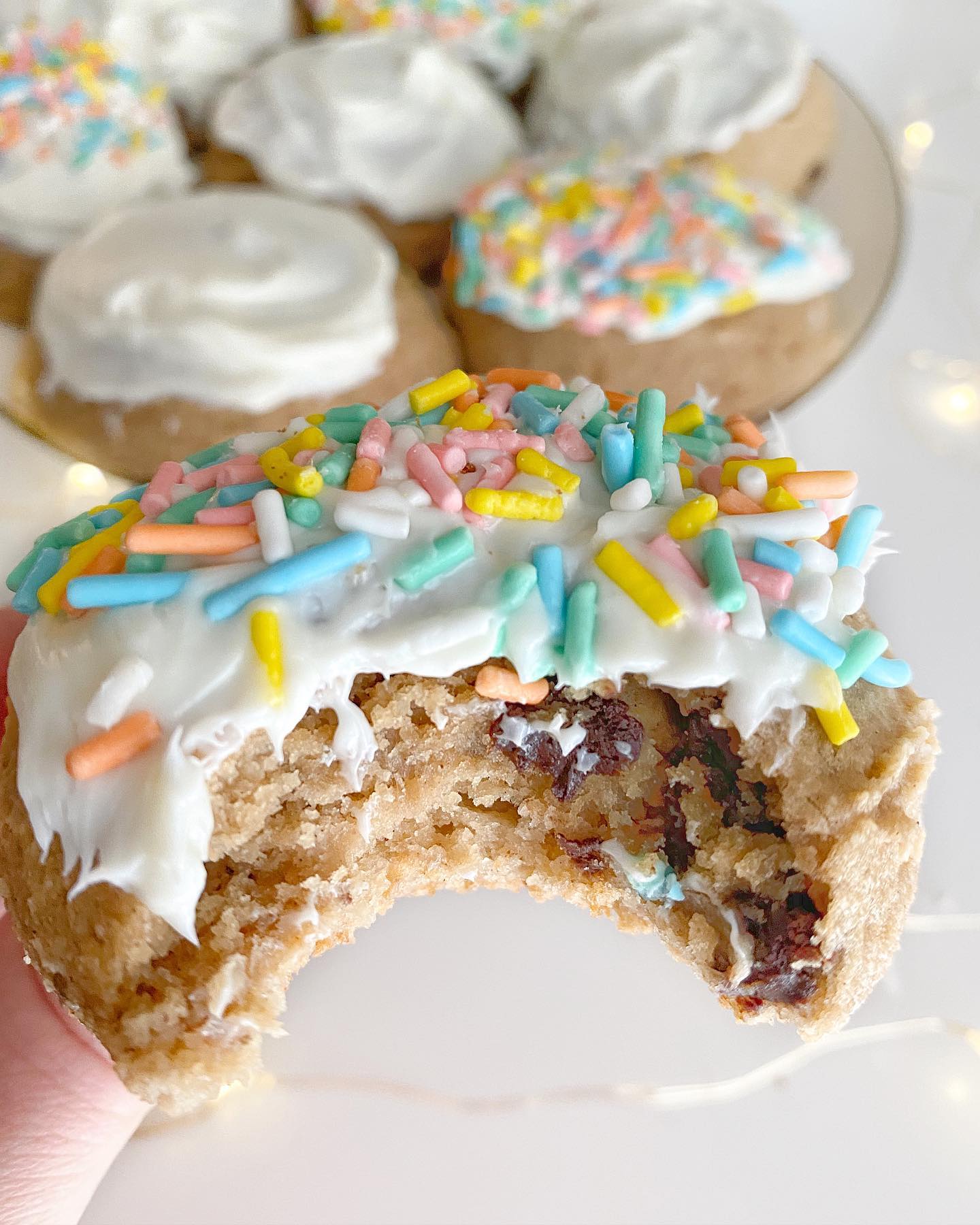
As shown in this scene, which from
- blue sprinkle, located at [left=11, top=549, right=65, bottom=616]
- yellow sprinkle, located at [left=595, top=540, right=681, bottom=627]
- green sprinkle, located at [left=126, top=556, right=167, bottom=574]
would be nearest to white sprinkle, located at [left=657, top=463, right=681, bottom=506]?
yellow sprinkle, located at [left=595, top=540, right=681, bottom=627]

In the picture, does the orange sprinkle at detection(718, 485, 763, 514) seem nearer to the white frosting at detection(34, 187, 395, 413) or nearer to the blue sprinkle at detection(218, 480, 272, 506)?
the blue sprinkle at detection(218, 480, 272, 506)

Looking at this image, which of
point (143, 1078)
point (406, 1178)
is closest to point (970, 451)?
point (406, 1178)

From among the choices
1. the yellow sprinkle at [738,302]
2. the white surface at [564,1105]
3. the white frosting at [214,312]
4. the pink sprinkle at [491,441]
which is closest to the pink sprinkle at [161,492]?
the pink sprinkle at [491,441]

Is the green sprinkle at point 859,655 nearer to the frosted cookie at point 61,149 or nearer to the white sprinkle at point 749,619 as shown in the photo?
the white sprinkle at point 749,619

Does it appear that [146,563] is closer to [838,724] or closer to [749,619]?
[749,619]

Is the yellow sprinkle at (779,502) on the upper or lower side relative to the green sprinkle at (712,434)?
upper

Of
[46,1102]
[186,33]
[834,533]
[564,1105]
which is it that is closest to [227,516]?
[834,533]
